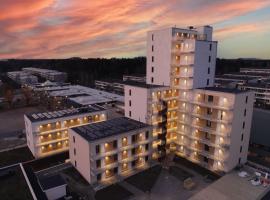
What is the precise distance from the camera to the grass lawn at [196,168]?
45537 mm

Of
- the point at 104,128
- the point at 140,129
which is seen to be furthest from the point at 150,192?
the point at 104,128

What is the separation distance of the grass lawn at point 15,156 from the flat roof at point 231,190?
42533 millimetres

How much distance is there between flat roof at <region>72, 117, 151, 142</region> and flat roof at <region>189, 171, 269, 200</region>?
1873 centimetres

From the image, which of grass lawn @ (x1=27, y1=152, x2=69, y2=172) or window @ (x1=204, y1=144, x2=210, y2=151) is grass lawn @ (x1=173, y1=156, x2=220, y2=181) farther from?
grass lawn @ (x1=27, y1=152, x2=69, y2=172)

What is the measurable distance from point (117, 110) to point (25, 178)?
5962 cm

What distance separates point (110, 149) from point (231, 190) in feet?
83.0

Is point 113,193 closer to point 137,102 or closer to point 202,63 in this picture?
point 137,102

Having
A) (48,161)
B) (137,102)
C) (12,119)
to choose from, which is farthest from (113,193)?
(12,119)

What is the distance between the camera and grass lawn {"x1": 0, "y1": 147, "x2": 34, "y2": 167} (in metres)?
51.2

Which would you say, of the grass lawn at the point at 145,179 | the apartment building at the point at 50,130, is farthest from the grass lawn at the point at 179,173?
the apartment building at the point at 50,130

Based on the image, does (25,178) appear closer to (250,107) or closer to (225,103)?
(225,103)

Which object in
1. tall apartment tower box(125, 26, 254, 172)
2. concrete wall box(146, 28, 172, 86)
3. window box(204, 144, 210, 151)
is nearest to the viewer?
tall apartment tower box(125, 26, 254, 172)

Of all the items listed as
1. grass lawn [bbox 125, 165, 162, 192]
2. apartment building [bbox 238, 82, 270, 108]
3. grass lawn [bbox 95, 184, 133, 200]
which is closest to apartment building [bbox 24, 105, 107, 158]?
grass lawn [bbox 95, 184, 133, 200]

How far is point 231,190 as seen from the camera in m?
39.8
